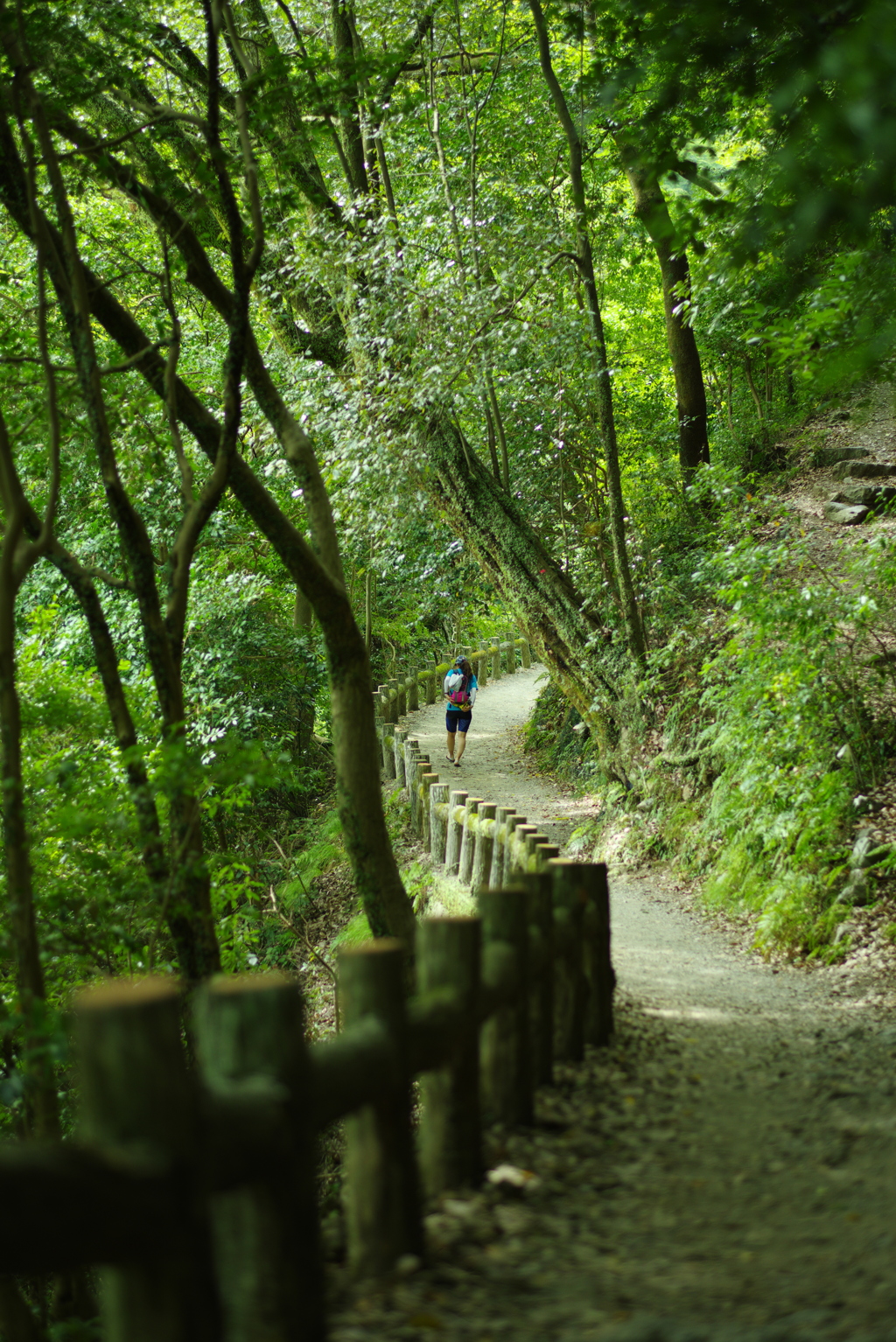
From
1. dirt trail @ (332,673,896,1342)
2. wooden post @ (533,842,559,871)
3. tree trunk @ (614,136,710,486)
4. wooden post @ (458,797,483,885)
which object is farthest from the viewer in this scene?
tree trunk @ (614,136,710,486)

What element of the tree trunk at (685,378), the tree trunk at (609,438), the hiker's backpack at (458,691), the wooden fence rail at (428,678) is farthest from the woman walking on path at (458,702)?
the tree trunk at (685,378)

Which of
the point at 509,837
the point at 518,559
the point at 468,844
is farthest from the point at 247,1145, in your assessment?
the point at 518,559

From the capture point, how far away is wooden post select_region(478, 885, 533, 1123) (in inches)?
139

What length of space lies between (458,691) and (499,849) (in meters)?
5.71

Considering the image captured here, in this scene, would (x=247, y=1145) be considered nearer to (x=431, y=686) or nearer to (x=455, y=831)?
(x=455, y=831)

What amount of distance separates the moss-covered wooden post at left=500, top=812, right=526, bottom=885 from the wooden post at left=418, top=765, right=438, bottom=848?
3601 mm

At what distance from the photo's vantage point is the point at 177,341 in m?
6.59

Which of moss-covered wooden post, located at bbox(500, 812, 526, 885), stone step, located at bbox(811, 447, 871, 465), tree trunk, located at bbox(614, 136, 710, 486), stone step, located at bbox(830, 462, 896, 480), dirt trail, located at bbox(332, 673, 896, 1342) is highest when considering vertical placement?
tree trunk, located at bbox(614, 136, 710, 486)

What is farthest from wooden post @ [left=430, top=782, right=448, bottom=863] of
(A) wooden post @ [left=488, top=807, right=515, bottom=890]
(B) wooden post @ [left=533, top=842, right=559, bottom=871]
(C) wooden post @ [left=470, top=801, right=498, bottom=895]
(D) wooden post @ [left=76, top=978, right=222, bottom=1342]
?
(D) wooden post @ [left=76, top=978, right=222, bottom=1342]

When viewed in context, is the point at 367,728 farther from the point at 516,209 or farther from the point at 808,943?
the point at 516,209

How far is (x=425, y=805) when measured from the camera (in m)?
12.6

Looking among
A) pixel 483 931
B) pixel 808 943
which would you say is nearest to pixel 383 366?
pixel 808 943

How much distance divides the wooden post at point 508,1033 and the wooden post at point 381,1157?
765 mm

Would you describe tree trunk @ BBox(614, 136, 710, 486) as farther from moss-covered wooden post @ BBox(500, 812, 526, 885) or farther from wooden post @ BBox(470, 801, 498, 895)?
moss-covered wooden post @ BBox(500, 812, 526, 885)
